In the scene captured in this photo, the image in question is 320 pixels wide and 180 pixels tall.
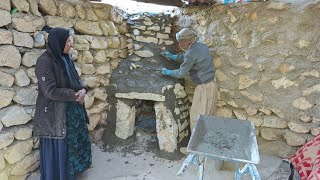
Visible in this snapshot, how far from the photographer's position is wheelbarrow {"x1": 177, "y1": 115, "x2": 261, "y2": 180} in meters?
2.07

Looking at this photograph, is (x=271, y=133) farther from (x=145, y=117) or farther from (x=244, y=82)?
(x=145, y=117)

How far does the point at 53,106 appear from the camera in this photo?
234 centimetres

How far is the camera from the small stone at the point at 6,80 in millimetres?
2250

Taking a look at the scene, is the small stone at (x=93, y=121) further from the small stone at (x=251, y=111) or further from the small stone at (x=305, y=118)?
the small stone at (x=305, y=118)

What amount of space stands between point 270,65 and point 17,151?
276 centimetres

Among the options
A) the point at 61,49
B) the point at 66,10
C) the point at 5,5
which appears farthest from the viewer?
the point at 66,10

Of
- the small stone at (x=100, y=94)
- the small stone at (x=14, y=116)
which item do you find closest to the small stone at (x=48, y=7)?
the small stone at (x=14, y=116)

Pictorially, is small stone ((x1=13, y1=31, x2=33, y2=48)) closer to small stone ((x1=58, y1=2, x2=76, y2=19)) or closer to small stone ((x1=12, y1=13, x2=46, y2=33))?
small stone ((x1=12, y1=13, x2=46, y2=33))

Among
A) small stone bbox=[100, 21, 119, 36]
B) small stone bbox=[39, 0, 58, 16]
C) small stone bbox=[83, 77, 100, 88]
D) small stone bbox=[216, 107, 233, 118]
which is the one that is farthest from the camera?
small stone bbox=[216, 107, 233, 118]

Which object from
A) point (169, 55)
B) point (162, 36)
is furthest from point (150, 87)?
point (162, 36)

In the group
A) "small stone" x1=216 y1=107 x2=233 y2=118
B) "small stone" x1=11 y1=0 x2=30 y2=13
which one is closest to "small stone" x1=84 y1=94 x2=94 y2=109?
"small stone" x1=11 y1=0 x2=30 y2=13

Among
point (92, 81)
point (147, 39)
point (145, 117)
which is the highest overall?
point (147, 39)

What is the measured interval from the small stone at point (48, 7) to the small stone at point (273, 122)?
2620 mm

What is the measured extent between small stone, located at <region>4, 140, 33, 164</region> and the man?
1.73 metres
